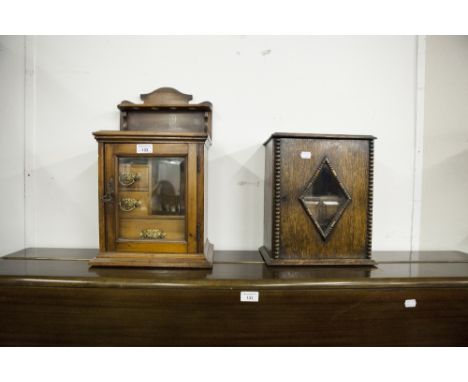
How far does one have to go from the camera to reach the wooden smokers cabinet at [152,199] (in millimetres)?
1413

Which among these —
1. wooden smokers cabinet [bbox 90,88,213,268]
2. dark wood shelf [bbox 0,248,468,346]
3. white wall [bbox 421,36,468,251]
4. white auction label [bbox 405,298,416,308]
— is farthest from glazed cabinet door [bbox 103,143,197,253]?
white wall [bbox 421,36,468,251]

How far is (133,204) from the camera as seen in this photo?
146 cm

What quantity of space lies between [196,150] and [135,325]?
81 centimetres

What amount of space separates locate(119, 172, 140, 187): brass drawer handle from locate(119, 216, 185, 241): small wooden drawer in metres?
0.18

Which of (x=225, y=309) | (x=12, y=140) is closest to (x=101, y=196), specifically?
(x=225, y=309)

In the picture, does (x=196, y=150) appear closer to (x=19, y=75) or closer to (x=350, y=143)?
(x=350, y=143)

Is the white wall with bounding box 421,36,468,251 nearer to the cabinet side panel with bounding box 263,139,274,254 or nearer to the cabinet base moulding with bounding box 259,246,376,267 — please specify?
the cabinet base moulding with bounding box 259,246,376,267

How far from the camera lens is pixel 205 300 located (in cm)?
130

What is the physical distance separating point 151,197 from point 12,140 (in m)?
1.06

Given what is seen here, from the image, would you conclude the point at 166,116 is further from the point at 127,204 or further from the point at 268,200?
the point at 268,200

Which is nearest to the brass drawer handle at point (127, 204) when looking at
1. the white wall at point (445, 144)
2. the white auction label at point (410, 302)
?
the white auction label at point (410, 302)

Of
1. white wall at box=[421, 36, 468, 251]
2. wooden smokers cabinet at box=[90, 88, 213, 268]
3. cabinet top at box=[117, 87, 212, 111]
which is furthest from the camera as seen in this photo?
white wall at box=[421, 36, 468, 251]

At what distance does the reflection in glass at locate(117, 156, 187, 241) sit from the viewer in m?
1.45

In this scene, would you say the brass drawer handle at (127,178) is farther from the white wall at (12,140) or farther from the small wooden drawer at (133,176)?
the white wall at (12,140)
